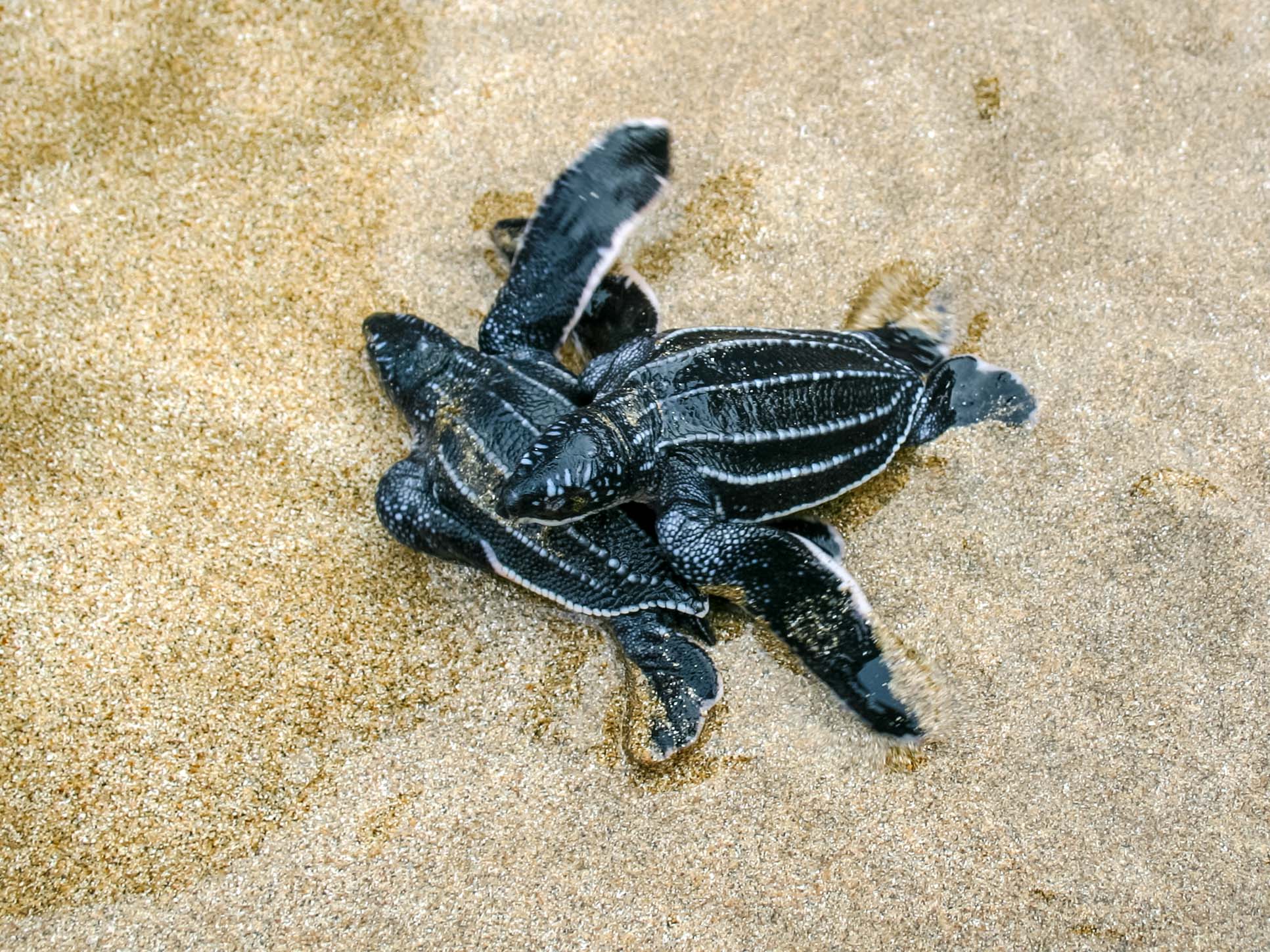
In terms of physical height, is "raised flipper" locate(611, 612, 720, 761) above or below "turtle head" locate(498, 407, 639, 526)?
below

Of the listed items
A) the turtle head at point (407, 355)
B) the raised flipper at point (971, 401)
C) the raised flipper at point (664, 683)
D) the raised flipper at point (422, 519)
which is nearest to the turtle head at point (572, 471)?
the raised flipper at point (422, 519)

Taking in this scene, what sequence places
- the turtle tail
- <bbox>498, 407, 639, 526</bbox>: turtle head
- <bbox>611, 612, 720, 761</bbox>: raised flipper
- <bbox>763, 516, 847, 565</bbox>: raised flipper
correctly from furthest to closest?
the turtle tail → <bbox>763, 516, 847, 565</bbox>: raised flipper → <bbox>611, 612, 720, 761</bbox>: raised flipper → <bbox>498, 407, 639, 526</bbox>: turtle head

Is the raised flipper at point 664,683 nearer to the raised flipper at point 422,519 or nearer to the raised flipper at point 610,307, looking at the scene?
the raised flipper at point 422,519

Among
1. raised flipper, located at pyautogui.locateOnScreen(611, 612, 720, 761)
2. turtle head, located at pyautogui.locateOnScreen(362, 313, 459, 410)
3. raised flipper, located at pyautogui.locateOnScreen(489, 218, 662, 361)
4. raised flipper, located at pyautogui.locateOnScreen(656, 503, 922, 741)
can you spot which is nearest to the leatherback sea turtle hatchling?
raised flipper, located at pyautogui.locateOnScreen(656, 503, 922, 741)

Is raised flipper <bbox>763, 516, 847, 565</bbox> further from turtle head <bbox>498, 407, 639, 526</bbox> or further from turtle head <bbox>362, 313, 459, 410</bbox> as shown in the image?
turtle head <bbox>362, 313, 459, 410</bbox>

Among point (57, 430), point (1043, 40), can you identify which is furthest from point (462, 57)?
point (1043, 40)

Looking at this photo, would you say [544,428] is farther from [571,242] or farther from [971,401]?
[971,401]
